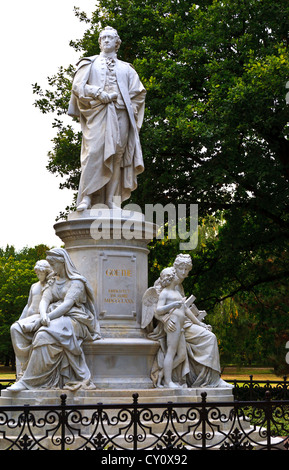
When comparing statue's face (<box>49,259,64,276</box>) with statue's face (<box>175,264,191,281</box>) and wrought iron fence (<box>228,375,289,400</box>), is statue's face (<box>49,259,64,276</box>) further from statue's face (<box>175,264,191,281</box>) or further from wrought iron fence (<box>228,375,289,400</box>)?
wrought iron fence (<box>228,375,289,400</box>)

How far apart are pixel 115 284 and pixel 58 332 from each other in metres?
1.32

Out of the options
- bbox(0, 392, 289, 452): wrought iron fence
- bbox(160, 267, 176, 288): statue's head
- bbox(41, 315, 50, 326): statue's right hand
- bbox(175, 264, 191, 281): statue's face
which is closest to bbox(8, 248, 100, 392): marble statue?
bbox(41, 315, 50, 326): statue's right hand

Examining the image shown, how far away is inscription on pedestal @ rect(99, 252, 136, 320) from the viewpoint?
33.4ft

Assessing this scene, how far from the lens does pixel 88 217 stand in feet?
34.0

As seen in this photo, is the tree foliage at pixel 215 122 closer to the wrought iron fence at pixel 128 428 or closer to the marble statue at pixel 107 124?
the marble statue at pixel 107 124

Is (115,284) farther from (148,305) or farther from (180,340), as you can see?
(180,340)

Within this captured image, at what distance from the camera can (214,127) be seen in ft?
57.9

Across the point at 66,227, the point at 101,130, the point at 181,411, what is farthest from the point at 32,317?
the point at 101,130

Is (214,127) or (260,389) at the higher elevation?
(214,127)

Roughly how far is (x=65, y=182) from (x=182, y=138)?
5.59 metres

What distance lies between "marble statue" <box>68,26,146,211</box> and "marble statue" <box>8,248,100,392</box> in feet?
3.99

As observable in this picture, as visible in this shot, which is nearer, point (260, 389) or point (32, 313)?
point (32, 313)

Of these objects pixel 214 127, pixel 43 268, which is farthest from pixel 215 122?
pixel 43 268

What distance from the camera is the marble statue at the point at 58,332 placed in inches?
365
